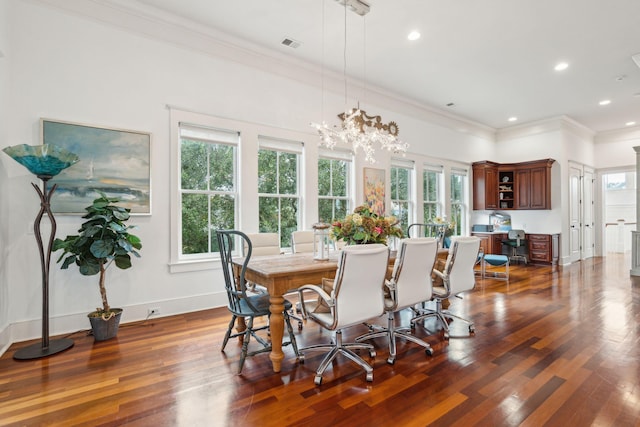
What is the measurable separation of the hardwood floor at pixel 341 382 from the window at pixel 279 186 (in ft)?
5.67

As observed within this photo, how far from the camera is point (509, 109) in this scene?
7078mm

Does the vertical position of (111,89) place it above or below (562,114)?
below

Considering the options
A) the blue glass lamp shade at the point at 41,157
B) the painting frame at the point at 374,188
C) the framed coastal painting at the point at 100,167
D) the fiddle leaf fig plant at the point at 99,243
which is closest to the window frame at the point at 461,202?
the painting frame at the point at 374,188

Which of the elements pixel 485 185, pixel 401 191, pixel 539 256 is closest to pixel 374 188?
pixel 401 191

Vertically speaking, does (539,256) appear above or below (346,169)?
below

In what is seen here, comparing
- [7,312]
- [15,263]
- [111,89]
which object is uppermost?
[111,89]

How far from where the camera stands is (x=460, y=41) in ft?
14.1

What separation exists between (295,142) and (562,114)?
6.56 metres

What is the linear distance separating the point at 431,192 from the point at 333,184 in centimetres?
293

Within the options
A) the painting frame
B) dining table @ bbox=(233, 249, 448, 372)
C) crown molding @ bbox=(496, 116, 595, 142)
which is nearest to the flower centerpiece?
dining table @ bbox=(233, 249, 448, 372)

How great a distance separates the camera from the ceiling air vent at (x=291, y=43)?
4.30 meters

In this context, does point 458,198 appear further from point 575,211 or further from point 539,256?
point 575,211

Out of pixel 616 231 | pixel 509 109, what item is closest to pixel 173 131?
pixel 509 109

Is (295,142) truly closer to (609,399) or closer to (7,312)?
(7,312)
